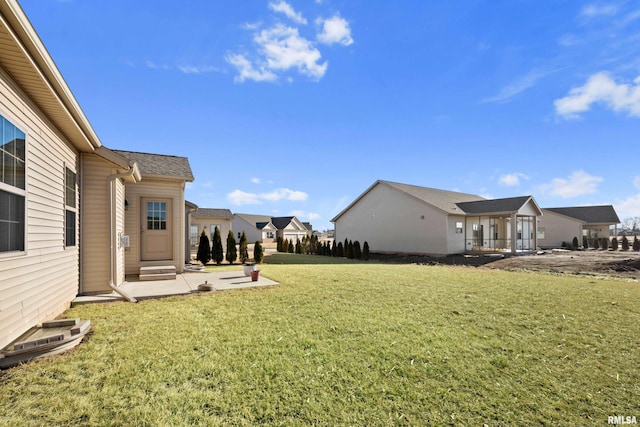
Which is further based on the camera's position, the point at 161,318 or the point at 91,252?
the point at 91,252

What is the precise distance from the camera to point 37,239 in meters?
4.22

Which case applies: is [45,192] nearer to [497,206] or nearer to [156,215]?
[156,215]

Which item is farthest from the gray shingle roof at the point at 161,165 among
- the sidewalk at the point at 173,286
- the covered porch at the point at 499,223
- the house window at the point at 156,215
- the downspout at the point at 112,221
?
the covered porch at the point at 499,223

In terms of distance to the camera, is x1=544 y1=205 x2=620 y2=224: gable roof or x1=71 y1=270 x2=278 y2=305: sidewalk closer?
x1=71 y1=270 x2=278 y2=305: sidewalk

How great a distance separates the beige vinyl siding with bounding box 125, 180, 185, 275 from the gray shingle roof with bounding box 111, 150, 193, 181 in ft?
1.15

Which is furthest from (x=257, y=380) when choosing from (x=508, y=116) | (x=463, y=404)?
(x=508, y=116)

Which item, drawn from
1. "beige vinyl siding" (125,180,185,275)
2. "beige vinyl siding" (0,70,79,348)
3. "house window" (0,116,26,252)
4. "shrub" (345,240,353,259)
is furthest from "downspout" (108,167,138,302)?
"shrub" (345,240,353,259)

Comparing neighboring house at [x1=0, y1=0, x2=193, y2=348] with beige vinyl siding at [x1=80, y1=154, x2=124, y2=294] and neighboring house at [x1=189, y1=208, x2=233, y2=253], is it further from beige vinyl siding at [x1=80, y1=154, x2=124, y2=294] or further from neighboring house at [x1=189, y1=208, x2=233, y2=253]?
neighboring house at [x1=189, y1=208, x2=233, y2=253]

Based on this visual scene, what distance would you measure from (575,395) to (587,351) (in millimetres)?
1480

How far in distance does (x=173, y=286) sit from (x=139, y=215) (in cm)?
309

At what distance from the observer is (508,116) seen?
15.5 meters

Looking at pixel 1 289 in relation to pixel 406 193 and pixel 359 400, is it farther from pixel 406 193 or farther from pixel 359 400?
pixel 406 193

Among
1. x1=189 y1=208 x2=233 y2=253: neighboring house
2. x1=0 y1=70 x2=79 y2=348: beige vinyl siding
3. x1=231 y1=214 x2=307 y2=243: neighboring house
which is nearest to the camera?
x1=0 y1=70 x2=79 y2=348: beige vinyl siding

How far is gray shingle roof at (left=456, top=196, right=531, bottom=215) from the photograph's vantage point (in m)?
19.3
